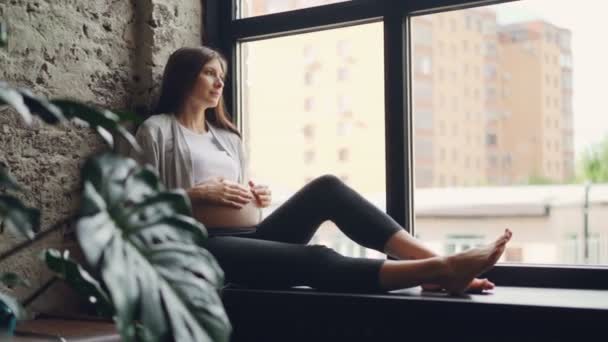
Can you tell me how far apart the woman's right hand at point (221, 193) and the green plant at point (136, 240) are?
1.30m

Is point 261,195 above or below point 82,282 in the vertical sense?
above

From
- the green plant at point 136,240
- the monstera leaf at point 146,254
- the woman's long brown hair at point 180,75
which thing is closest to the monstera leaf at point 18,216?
the green plant at point 136,240

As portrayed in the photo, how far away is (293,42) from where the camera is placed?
3.32 meters

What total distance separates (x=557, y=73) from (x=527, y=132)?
238 millimetres

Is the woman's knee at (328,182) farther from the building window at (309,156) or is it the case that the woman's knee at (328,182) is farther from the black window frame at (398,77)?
the building window at (309,156)

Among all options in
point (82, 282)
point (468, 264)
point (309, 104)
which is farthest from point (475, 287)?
point (82, 282)

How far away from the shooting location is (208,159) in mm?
2861

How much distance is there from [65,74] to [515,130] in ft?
5.54

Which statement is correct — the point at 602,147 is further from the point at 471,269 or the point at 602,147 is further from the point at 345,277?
the point at 345,277

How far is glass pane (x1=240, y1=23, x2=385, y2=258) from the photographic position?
121 inches

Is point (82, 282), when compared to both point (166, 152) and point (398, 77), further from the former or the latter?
point (398, 77)

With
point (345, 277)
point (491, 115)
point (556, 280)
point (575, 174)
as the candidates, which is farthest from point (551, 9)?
point (345, 277)

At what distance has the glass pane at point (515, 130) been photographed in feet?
8.70

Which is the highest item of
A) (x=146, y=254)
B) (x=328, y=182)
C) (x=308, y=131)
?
(x=308, y=131)
